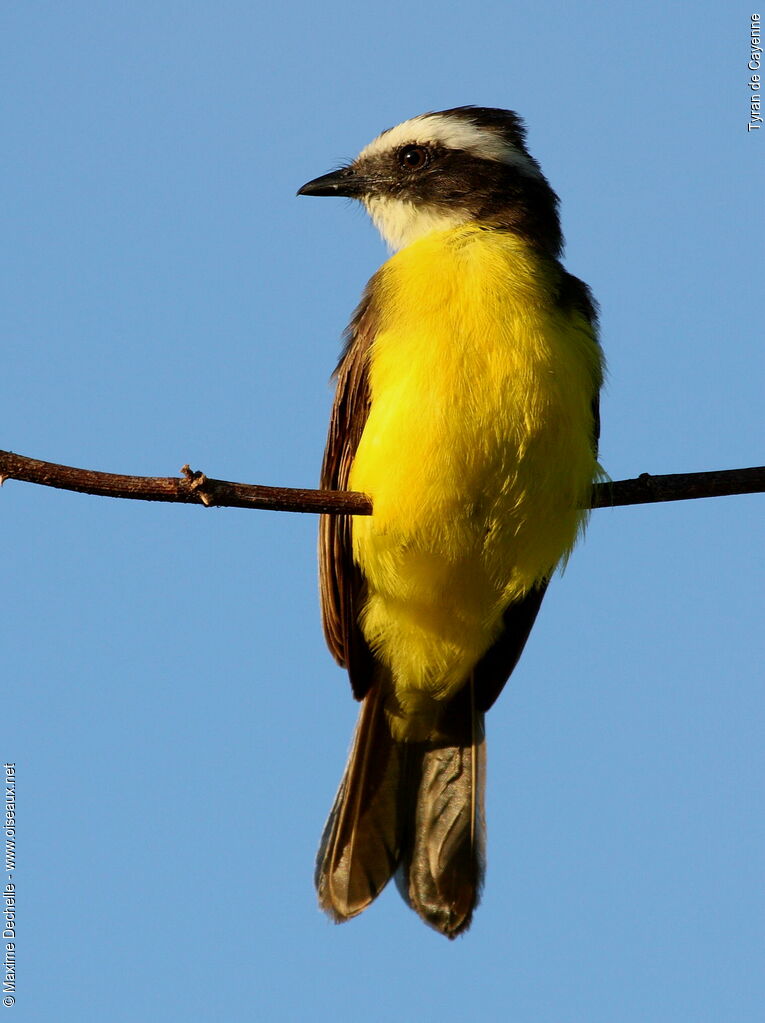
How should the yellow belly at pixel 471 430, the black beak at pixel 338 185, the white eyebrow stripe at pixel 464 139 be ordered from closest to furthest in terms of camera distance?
the yellow belly at pixel 471 430, the white eyebrow stripe at pixel 464 139, the black beak at pixel 338 185

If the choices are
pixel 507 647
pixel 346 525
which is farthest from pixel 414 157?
pixel 507 647

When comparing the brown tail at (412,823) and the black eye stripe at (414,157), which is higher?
the black eye stripe at (414,157)

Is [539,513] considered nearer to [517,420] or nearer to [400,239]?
[517,420]

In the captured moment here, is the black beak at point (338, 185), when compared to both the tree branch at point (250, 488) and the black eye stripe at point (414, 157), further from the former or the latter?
the tree branch at point (250, 488)

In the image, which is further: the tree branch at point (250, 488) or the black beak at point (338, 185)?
the black beak at point (338, 185)

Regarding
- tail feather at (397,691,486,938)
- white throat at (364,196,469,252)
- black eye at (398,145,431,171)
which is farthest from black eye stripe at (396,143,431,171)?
tail feather at (397,691,486,938)

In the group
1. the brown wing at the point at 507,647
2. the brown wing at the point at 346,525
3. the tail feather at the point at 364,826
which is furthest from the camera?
the brown wing at the point at 507,647

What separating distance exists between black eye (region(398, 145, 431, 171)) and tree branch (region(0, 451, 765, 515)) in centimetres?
233

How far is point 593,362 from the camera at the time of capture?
6.08 meters

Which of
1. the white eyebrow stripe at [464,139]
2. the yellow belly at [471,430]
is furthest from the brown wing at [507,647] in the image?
the white eyebrow stripe at [464,139]

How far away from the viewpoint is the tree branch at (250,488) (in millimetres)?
4012

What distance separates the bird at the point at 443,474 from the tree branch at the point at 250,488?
425 millimetres

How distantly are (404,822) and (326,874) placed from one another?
0.50 meters

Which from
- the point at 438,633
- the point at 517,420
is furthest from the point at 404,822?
the point at 517,420
